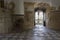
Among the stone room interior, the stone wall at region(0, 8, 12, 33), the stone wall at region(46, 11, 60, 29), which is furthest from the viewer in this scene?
the stone wall at region(46, 11, 60, 29)

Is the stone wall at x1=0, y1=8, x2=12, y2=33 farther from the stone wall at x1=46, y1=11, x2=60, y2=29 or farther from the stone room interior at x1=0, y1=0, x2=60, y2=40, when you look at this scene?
the stone wall at x1=46, y1=11, x2=60, y2=29

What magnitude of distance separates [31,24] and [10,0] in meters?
4.55

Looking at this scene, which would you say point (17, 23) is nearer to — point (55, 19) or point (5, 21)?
point (5, 21)

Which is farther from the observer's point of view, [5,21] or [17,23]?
[17,23]

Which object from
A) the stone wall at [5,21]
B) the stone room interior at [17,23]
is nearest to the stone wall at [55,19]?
the stone room interior at [17,23]

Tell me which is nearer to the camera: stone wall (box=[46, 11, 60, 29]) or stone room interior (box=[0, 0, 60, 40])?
stone room interior (box=[0, 0, 60, 40])

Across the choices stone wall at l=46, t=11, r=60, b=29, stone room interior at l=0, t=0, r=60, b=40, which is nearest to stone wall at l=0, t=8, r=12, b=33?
stone room interior at l=0, t=0, r=60, b=40

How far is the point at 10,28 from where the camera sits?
24.7 feet

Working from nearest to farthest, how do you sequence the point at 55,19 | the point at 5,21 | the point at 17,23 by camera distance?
the point at 5,21
the point at 17,23
the point at 55,19

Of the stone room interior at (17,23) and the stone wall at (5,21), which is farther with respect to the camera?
the stone wall at (5,21)

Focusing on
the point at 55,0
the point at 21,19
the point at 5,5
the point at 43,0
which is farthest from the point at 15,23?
the point at 55,0

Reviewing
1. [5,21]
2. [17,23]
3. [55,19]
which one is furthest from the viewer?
[55,19]

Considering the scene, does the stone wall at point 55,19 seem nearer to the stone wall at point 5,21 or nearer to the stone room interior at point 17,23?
the stone room interior at point 17,23

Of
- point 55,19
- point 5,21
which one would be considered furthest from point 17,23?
point 55,19
